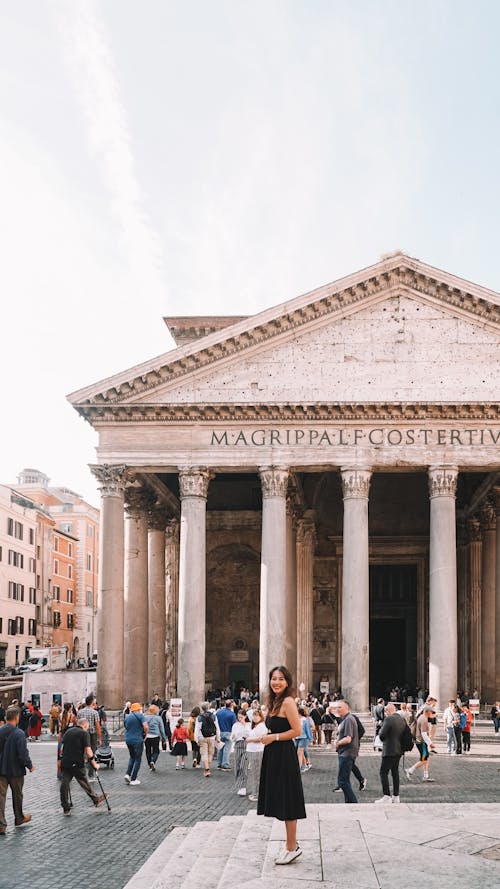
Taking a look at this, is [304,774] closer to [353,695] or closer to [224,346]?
[353,695]

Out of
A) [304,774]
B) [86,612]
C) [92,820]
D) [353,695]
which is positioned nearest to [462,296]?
[353,695]

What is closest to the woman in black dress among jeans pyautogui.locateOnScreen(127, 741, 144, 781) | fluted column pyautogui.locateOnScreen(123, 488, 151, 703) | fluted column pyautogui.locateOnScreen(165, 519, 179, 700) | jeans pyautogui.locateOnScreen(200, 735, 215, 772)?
jeans pyautogui.locateOnScreen(127, 741, 144, 781)

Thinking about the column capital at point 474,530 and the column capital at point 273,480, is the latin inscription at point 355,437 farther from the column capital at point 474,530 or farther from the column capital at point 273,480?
the column capital at point 474,530

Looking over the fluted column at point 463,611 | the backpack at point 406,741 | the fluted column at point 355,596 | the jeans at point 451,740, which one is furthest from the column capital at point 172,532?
the backpack at point 406,741

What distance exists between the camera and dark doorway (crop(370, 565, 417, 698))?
38.8 m

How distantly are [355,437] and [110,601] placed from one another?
811 centimetres

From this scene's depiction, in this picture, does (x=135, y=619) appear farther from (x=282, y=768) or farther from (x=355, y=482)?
(x=282, y=768)

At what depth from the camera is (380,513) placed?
3878 cm

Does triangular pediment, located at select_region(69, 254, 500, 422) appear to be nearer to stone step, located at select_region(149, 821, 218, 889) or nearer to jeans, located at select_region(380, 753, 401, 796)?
jeans, located at select_region(380, 753, 401, 796)

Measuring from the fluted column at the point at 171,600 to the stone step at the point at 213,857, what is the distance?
88.2ft

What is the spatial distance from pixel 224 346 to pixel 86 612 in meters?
51.5

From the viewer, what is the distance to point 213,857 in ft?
29.0

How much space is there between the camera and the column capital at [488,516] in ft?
109

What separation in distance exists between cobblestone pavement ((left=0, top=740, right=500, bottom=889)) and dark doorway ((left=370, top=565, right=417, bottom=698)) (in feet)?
54.1
